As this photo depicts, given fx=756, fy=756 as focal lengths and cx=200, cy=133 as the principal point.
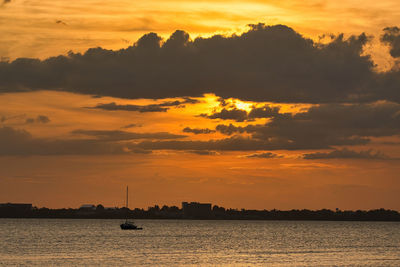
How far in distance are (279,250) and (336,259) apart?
31240mm

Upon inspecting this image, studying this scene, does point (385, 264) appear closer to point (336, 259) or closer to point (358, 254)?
point (336, 259)

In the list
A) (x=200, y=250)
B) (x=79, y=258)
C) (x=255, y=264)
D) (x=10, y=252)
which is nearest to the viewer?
(x=255, y=264)

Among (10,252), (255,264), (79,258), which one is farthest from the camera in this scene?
(10,252)

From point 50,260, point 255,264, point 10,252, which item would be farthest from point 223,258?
point 10,252

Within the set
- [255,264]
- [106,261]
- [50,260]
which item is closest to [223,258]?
[255,264]

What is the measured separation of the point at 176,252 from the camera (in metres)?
174

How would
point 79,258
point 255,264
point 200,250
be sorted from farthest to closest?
1. point 200,250
2. point 79,258
3. point 255,264

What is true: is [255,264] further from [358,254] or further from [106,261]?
[358,254]

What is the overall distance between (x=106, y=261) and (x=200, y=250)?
139 ft

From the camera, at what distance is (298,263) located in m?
145

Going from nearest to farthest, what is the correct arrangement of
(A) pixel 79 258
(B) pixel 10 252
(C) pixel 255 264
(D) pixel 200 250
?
(C) pixel 255 264, (A) pixel 79 258, (B) pixel 10 252, (D) pixel 200 250

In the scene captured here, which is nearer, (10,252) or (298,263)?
(298,263)

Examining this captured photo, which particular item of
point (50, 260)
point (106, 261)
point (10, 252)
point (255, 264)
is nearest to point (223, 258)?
point (255, 264)

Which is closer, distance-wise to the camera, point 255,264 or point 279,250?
point 255,264
